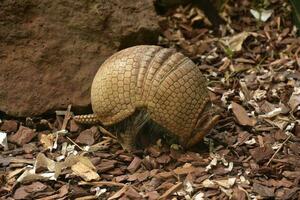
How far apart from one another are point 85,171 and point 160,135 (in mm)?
654

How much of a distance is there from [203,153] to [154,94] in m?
0.60

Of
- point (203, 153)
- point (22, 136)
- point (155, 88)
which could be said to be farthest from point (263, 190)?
point (22, 136)

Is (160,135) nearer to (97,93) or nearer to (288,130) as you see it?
(97,93)

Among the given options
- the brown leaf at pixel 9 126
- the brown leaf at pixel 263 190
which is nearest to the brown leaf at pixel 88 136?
the brown leaf at pixel 9 126

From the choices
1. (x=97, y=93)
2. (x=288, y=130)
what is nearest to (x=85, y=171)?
(x=97, y=93)

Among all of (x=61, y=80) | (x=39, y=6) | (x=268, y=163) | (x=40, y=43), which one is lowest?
(x=268, y=163)

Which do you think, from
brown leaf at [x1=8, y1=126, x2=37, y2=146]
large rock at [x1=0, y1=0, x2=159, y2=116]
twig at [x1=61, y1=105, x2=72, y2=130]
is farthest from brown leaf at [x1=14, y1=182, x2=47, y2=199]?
large rock at [x1=0, y1=0, x2=159, y2=116]

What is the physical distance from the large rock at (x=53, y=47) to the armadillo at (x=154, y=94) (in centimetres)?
50

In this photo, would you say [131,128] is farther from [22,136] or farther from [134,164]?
[22,136]

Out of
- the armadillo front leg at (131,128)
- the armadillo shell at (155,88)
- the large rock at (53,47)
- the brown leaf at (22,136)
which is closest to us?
the armadillo shell at (155,88)

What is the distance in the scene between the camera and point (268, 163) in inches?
157

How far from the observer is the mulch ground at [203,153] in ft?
12.3

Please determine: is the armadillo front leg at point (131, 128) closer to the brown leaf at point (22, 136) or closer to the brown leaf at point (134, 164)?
the brown leaf at point (134, 164)

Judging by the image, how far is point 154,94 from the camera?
3885 millimetres
